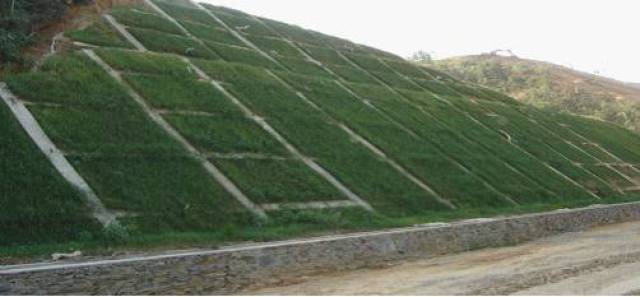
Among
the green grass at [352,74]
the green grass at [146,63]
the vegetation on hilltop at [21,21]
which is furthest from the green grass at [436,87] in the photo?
the vegetation on hilltop at [21,21]

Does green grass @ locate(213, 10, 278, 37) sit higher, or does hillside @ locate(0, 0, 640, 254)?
green grass @ locate(213, 10, 278, 37)

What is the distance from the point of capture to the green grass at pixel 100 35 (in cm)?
2572

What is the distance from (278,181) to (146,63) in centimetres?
776

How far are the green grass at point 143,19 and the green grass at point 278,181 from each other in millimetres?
11720

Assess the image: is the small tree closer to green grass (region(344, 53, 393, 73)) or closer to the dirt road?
green grass (region(344, 53, 393, 73))

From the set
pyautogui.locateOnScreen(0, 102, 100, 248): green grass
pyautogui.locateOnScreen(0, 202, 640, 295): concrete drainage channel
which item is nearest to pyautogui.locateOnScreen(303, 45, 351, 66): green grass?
pyautogui.locateOnScreen(0, 202, 640, 295): concrete drainage channel

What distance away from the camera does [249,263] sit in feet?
49.5

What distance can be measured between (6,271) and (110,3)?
23.2 metres

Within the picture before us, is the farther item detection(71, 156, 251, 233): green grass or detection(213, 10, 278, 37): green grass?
detection(213, 10, 278, 37): green grass

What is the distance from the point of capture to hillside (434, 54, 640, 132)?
7531cm

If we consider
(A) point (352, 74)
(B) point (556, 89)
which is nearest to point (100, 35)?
(A) point (352, 74)

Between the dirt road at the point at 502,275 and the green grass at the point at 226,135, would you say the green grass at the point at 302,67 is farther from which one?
the dirt road at the point at 502,275

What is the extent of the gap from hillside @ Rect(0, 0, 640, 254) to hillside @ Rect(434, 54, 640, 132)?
113 ft

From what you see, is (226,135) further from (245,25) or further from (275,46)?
(245,25)
